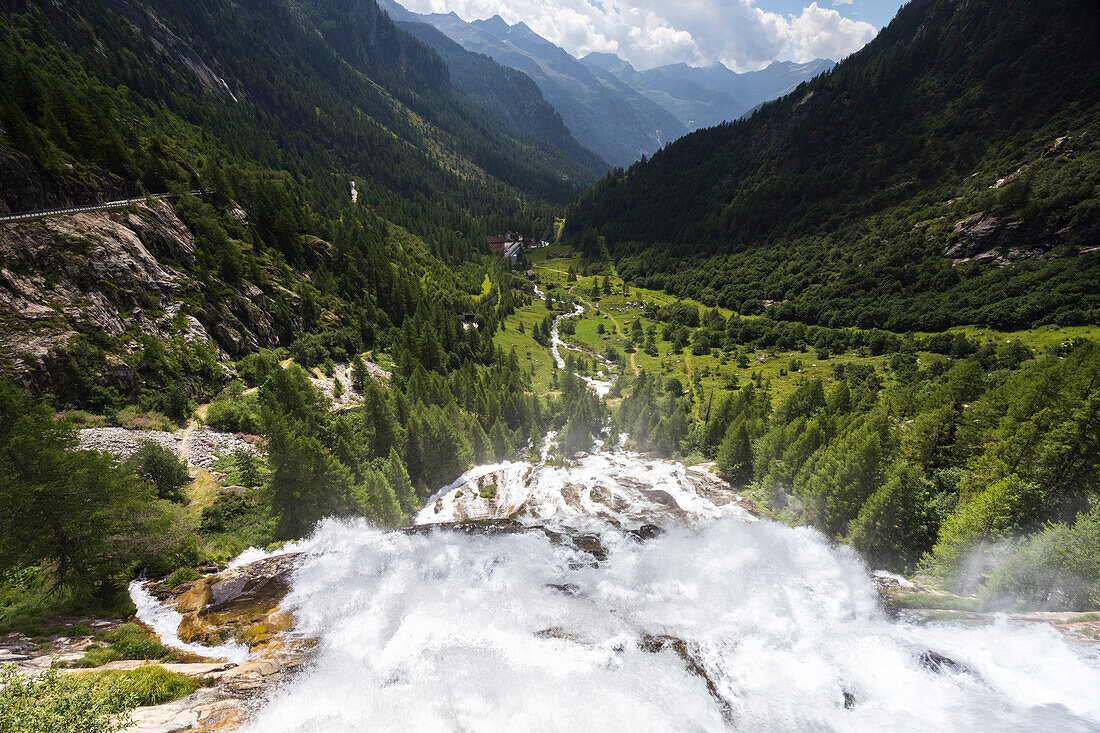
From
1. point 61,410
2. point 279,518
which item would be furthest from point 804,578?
point 61,410

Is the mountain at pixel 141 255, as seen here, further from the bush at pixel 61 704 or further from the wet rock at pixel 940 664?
the wet rock at pixel 940 664

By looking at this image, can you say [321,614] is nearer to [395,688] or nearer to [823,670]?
[395,688]

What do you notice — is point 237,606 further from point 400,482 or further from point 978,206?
point 978,206

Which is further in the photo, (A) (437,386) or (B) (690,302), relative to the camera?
(B) (690,302)

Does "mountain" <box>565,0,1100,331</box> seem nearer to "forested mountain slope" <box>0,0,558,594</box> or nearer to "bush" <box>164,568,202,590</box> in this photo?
"forested mountain slope" <box>0,0,558,594</box>

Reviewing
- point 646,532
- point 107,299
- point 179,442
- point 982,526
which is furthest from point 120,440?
point 982,526

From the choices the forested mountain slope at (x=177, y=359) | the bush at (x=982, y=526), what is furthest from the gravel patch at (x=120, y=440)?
the bush at (x=982, y=526)
